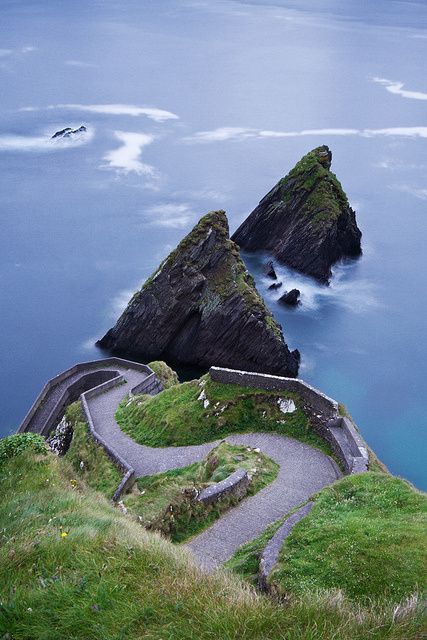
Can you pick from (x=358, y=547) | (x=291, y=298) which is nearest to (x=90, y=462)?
(x=358, y=547)

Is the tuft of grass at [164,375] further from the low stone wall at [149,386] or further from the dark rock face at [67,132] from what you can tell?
the dark rock face at [67,132]

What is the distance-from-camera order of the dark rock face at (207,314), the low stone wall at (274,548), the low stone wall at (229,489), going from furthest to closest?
1. the dark rock face at (207,314)
2. the low stone wall at (229,489)
3. the low stone wall at (274,548)

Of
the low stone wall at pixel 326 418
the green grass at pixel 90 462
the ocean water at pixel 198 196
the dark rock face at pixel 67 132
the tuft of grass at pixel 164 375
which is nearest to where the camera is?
the low stone wall at pixel 326 418

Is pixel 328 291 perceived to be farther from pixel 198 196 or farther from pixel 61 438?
pixel 61 438

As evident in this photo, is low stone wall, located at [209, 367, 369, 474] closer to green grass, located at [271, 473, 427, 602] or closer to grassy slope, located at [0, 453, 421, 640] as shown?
green grass, located at [271, 473, 427, 602]

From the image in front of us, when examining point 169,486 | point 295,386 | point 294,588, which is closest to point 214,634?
point 294,588

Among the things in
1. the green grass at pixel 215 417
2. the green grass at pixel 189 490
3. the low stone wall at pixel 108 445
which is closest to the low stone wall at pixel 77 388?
the low stone wall at pixel 108 445
